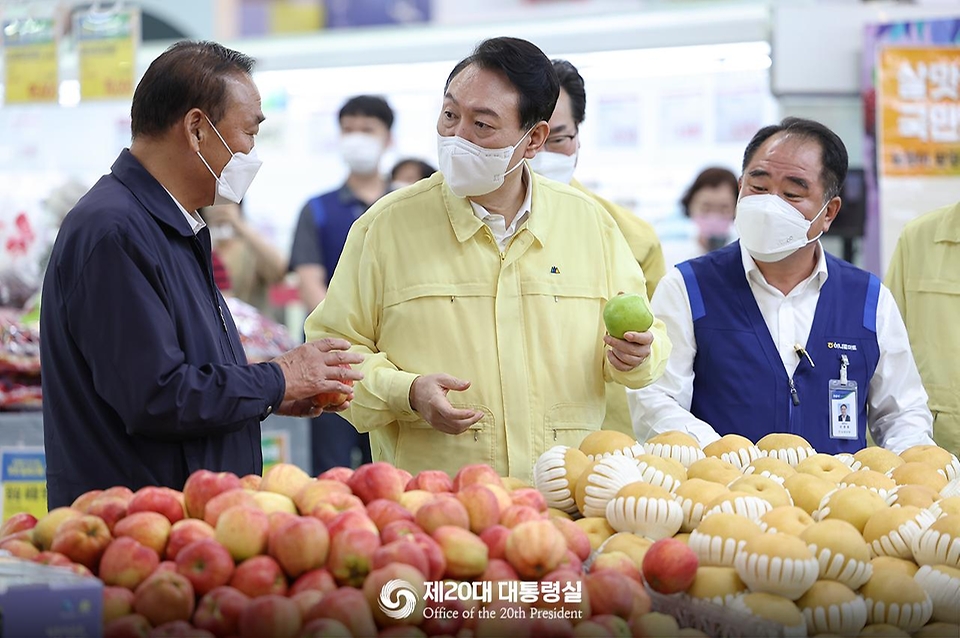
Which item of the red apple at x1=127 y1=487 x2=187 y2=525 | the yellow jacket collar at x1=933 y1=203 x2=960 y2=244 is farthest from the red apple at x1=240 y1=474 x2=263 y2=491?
the yellow jacket collar at x1=933 y1=203 x2=960 y2=244

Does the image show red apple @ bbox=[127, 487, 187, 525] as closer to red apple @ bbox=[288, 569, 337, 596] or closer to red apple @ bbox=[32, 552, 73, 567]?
red apple @ bbox=[32, 552, 73, 567]

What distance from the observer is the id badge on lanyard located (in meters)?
3.29

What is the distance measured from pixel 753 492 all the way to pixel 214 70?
1444mm

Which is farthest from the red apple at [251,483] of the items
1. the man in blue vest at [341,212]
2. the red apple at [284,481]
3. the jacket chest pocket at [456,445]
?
the man in blue vest at [341,212]

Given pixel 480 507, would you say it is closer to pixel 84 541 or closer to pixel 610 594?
pixel 610 594

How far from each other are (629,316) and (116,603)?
55.5 inches

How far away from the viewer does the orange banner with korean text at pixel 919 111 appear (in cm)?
551

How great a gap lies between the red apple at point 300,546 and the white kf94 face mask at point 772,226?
1.83 m

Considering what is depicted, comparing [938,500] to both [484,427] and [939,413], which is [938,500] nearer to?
[484,427]

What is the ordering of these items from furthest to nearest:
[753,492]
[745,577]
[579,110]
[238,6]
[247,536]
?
[238,6] < [579,110] < [753,492] < [745,577] < [247,536]

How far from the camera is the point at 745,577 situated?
6.53ft

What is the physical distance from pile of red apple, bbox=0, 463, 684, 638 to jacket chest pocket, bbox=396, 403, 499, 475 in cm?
77

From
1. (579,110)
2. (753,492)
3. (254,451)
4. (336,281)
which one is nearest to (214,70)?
(336,281)

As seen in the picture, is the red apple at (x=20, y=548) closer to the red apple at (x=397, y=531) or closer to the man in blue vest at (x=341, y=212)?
the red apple at (x=397, y=531)
